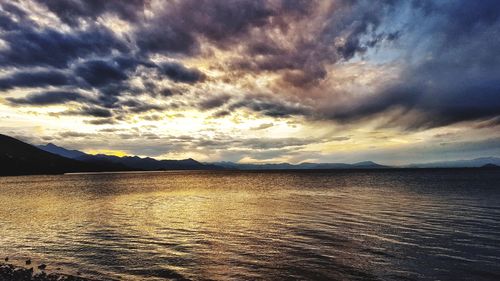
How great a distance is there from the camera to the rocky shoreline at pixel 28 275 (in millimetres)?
21734

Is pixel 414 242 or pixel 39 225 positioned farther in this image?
pixel 39 225

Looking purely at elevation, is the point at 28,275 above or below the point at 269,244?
below

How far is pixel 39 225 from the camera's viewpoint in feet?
144

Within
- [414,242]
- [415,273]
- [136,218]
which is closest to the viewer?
[415,273]

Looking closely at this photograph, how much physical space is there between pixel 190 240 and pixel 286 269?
13920 millimetres

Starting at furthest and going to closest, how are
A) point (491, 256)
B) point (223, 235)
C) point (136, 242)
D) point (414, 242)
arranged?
point (223, 235), point (136, 242), point (414, 242), point (491, 256)

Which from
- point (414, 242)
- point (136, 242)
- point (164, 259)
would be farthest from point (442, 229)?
point (136, 242)

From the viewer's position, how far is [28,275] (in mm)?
22641

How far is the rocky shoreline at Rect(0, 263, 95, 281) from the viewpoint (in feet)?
71.3

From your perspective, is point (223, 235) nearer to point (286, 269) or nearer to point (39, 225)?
point (286, 269)

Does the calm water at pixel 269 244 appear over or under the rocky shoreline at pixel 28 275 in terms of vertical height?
over

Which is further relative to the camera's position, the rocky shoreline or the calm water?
the calm water

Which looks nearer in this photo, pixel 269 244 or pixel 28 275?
pixel 28 275

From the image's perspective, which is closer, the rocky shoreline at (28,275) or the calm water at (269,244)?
the rocky shoreline at (28,275)
